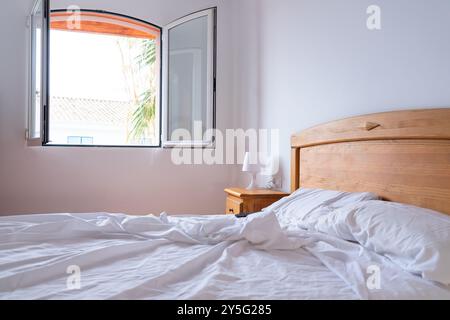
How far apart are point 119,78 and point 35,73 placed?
2152 mm

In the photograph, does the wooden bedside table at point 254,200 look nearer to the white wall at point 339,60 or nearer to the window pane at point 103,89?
the white wall at point 339,60

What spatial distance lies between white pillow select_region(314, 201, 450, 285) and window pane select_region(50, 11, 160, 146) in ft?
10.2

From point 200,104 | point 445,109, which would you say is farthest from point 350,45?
point 200,104

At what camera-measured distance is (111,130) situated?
18.5 feet

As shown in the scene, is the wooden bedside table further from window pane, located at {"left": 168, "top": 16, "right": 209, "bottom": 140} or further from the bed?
window pane, located at {"left": 168, "top": 16, "right": 209, "bottom": 140}

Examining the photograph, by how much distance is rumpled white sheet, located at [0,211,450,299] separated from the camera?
109cm

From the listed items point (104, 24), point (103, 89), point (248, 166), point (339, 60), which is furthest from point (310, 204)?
point (103, 89)

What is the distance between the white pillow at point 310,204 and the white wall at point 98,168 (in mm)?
1723

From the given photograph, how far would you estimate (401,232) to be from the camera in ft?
4.47

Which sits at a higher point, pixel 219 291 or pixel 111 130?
pixel 111 130

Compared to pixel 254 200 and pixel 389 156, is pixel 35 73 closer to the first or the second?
pixel 254 200
